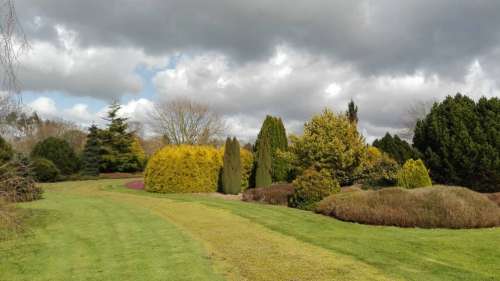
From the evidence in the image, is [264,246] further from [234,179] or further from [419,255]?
[234,179]

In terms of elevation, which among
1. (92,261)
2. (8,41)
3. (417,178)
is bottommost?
(92,261)

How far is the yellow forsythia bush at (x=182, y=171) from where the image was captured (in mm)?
21078

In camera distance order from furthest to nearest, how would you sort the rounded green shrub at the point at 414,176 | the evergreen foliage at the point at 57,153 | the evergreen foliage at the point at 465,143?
the evergreen foliage at the point at 57,153
the evergreen foliage at the point at 465,143
the rounded green shrub at the point at 414,176

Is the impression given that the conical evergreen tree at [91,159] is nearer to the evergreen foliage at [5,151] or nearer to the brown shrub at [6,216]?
the evergreen foliage at [5,151]

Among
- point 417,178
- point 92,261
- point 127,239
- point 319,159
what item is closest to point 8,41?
point 92,261

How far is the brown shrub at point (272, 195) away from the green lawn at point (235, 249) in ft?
13.6

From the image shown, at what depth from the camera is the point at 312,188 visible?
538 inches

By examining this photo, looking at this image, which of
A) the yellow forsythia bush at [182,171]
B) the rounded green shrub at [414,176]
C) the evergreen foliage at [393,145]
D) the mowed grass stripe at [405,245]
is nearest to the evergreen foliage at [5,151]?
the yellow forsythia bush at [182,171]

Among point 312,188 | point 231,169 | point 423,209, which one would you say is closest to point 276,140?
point 231,169

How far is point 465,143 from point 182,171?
13034 mm

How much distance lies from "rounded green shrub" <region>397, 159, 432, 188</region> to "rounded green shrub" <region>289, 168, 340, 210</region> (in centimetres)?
250

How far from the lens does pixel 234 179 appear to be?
21172 millimetres

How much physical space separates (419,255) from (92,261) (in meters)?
5.35

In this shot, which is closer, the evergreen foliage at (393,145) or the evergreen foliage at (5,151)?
the evergreen foliage at (5,151)
